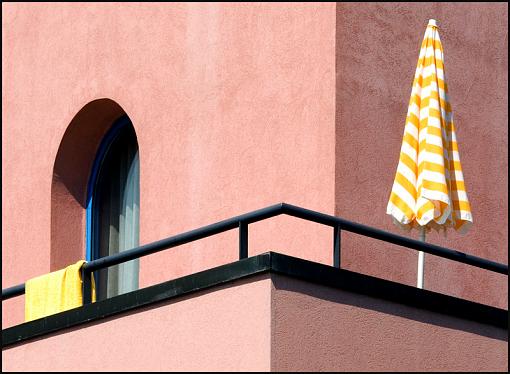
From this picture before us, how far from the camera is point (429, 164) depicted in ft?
31.8

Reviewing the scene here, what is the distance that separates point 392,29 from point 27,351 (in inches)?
141

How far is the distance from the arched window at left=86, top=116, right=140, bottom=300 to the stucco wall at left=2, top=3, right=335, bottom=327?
16cm

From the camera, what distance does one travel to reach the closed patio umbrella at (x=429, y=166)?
9.62 metres

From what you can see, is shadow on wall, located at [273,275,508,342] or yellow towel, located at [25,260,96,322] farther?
yellow towel, located at [25,260,96,322]

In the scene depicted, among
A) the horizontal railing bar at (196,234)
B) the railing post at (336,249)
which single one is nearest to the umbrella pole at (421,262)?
the railing post at (336,249)

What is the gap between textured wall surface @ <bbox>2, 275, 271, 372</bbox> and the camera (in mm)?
8281

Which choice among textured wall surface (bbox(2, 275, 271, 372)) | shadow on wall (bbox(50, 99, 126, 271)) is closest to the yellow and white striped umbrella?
textured wall surface (bbox(2, 275, 271, 372))

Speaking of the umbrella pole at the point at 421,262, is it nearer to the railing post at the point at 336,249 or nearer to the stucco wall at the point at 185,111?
the stucco wall at the point at 185,111

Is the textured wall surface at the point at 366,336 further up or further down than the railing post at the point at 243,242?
further down

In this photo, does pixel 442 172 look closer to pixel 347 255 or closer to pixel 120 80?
pixel 347 255

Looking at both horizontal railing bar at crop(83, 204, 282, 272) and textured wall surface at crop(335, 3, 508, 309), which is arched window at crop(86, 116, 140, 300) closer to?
textured wall surface at crop(335, 3, 508, 309)

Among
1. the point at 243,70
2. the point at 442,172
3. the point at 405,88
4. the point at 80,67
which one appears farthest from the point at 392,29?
the point at 80,67

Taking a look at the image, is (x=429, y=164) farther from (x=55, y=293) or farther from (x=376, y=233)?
(x=55, y=293)

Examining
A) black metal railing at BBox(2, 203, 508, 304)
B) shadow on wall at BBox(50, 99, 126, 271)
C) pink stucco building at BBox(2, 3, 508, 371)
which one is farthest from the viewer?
shadow on wall at BBox(50, 99, 126, 271)
